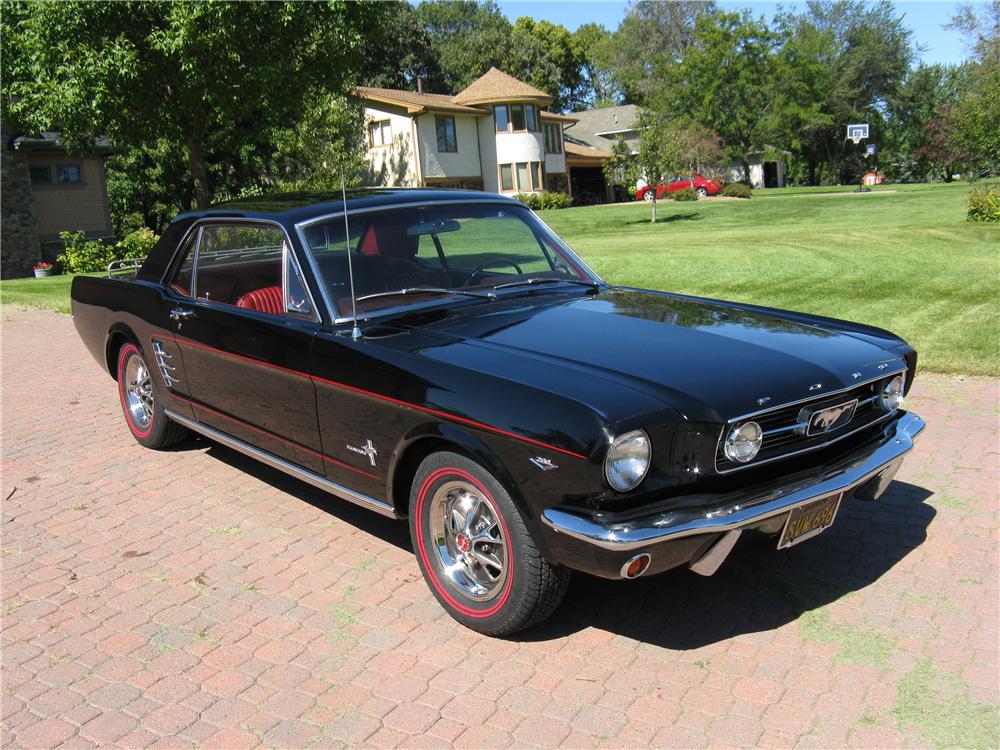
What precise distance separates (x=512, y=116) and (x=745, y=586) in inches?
1695

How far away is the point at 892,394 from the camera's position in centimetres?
397

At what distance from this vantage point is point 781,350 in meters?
3.69

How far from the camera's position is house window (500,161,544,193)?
45156 millimetres

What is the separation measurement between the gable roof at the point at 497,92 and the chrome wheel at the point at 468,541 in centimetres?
4254

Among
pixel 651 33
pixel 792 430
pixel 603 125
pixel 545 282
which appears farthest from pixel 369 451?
pixel 651 33

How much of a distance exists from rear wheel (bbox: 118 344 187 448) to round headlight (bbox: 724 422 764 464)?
3.97m

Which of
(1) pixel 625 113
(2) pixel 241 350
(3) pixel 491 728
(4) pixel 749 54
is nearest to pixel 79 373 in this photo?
(2) pixel 241 350

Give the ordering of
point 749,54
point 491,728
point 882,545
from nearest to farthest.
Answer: point 491,728 < point 882,545 < point 749,54

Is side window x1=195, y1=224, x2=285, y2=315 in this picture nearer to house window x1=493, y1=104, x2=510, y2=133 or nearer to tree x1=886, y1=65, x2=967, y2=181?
house window x1=493, y1=104, x2=510, y2=133

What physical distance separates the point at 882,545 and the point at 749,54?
2152 inches

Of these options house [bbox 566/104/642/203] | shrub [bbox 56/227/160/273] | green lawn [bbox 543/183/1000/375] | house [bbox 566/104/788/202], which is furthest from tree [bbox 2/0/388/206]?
house [bbox 566/104/788/202]

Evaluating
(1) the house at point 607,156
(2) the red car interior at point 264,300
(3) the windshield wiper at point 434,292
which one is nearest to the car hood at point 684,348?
(3) the windshield wiper at point 434,292

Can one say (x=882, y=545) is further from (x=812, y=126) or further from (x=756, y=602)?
(x=812, y=126)

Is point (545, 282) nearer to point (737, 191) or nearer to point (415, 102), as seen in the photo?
point (415, 102)
